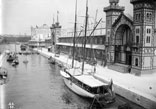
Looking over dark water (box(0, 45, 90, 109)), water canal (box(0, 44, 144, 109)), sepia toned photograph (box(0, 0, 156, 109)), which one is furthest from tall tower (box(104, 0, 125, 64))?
water canal (box(0, 44, 144, 109))

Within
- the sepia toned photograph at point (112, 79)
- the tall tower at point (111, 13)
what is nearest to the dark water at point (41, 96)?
the sepia toned photograph at point (112, 79)

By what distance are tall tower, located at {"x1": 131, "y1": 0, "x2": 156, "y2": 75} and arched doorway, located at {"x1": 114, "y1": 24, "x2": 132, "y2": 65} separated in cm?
300

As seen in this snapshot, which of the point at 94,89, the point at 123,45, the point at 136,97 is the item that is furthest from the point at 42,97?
the point at 123,45

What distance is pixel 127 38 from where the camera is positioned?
38844 millimetres

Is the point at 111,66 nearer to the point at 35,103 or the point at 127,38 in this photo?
the point at 127,38

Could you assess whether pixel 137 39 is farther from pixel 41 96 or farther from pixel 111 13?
pixel 41 96

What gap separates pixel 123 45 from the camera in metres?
38.7

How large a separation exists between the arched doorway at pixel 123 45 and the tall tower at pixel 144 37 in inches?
118

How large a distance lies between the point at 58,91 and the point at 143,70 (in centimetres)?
1615

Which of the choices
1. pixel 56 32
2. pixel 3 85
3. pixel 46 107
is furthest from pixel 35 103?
pixel 56 32

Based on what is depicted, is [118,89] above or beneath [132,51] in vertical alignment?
beneath

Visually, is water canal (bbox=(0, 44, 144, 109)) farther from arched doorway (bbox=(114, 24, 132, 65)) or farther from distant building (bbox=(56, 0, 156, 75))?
arched doorway (bbox=(114, 24, 132, 65))

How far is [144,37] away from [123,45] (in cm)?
659

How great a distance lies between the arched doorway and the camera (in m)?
37.6
